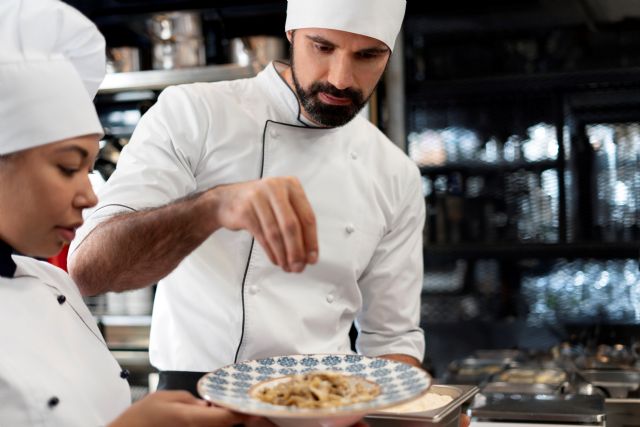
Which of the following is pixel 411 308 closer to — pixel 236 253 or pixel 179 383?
pixel 236 253

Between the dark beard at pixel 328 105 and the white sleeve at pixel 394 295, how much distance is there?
13.8 inches

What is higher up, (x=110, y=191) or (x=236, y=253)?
(x=110, y=191)

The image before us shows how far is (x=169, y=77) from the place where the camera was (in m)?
3.88

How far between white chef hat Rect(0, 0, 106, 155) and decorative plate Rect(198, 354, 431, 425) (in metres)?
0.43

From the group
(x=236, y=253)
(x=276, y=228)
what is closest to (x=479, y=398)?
(x=236, y=253)

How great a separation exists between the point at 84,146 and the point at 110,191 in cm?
59

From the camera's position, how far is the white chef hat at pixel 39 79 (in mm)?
1190

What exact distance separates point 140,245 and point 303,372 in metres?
0.37

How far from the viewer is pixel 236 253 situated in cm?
202

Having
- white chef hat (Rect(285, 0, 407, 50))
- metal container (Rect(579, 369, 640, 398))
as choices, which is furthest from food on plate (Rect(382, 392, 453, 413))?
metal container (Rect(579, 369, 640, 398))

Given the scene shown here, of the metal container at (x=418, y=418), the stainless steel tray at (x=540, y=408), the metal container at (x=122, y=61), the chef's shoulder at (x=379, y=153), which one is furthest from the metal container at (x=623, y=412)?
the metal container at (x=122, y=61)

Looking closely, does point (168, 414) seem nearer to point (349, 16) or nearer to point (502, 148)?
point (349, 16)

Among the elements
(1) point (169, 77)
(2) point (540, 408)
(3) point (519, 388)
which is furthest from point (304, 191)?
(1) point (169, 77)

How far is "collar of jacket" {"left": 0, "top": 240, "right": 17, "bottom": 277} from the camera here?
126cm
